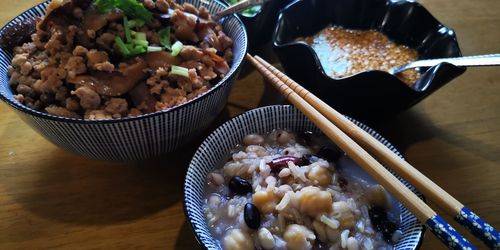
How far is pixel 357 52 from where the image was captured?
1.99 metres

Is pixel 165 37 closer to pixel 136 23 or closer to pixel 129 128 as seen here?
pixel 136 23

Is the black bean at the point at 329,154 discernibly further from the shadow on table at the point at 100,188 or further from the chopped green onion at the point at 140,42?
the chopped green onion at the point at 140,42

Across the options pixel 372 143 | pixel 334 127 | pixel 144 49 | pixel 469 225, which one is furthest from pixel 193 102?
pixel 469 225

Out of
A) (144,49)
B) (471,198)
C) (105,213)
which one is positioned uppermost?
(144,49)

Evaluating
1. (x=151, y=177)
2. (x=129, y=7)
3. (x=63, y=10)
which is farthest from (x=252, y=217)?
(x=63, y=10)

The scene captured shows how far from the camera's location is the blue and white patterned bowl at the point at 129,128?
123cm

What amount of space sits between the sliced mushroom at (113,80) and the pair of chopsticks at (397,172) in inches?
19.1

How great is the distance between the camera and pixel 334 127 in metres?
1.29

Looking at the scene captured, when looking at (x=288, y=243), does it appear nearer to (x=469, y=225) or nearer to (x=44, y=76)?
(x=469, y=225)

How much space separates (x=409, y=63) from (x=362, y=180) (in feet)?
2.52

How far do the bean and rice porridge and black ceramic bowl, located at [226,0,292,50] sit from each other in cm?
72

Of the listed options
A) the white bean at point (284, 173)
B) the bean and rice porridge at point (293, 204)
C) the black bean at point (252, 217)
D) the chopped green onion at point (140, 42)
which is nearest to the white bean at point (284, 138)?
the bean and rice porridge at point (293, 204)

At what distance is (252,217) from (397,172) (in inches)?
16.2

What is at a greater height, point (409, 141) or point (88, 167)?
point (409, 141)
